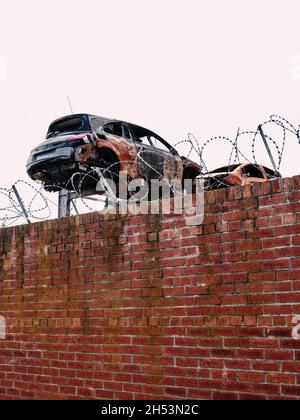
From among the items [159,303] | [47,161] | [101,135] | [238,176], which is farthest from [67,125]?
[159,303]

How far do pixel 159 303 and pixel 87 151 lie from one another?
390 cm

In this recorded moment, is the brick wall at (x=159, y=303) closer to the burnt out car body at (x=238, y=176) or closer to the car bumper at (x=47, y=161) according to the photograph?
the car bumper at (x=47, y=161)

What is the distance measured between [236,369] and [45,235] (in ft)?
9.29

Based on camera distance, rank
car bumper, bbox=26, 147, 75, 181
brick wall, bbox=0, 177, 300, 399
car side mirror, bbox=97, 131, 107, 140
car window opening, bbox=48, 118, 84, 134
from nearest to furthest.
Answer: brick wall, bbox=0, 177, 300, 399 → car bumper, bbox=26, 147, 75, 181 → car side mirror, bbox=97, 131, 107, 140 → car window opening, bbox=48, 118, 84, 134

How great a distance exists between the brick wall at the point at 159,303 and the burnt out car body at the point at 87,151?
1995mm

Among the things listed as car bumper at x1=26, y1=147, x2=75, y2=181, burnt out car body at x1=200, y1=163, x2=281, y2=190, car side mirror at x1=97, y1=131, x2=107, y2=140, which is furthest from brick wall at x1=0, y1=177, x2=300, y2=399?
burnt out car body at x1=200, y1=163, x2=281, y2=190

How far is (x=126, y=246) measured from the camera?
5.48 metres

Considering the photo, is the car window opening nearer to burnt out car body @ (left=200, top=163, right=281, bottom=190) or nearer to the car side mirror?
the car side mirror

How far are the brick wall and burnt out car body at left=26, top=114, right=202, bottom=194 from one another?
6.55 feet

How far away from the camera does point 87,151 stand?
845cm

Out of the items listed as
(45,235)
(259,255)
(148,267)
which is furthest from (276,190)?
(45,235)

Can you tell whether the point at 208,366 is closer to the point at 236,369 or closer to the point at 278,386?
the point at 236,369

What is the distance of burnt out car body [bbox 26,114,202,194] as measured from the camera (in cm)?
844

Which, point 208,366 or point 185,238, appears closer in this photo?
point 208,366
